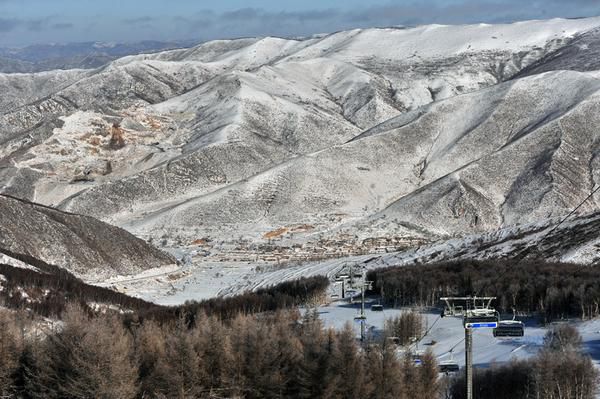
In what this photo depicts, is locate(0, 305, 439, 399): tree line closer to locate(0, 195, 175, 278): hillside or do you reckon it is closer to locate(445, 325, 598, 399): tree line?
locate(445, 325, 598, 399): tree line

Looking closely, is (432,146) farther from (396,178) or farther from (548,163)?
(548,163)

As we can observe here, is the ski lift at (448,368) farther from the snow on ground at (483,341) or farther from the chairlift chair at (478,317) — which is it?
the chairlift chair at (478,317)

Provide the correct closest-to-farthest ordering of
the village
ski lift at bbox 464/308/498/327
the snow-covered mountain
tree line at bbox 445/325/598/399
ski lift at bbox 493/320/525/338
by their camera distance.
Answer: ski lift at bbox 464/308/498/327
ski lift at bbox 493/320/525/338
tree line at bbox 445/325/598/399
the village
the snow-covered mountain

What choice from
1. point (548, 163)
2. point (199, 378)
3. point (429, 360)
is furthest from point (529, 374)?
point (548, 163)

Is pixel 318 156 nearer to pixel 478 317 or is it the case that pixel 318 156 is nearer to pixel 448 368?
pixel 448 368

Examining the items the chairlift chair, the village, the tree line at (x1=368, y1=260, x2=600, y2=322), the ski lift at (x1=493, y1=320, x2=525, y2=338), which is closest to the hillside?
the village

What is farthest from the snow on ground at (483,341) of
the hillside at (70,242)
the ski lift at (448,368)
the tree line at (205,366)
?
the hillside at (70,242)

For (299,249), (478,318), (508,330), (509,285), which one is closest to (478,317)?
(478,318)

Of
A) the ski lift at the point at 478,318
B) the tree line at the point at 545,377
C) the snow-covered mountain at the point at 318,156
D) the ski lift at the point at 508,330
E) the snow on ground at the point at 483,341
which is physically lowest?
the tree line at the point at 545,377
